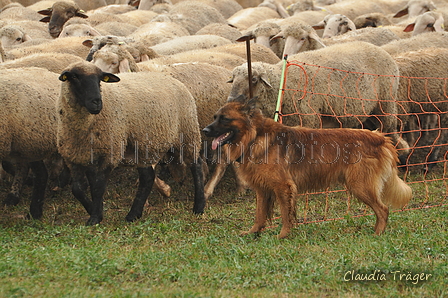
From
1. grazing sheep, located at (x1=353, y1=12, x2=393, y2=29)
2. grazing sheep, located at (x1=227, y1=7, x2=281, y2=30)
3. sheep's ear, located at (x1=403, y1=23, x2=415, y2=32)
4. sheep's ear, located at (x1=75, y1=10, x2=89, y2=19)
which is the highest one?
sheep's ear, located at (x1=75, y1=10, x2=89, y2=19)

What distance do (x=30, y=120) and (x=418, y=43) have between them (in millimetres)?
7822

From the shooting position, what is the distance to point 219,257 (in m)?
5.29

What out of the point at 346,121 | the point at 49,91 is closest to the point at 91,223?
the point at 49,91

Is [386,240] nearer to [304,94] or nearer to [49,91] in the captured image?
[304,94]

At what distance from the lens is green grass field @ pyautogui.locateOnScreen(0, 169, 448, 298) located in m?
4.47

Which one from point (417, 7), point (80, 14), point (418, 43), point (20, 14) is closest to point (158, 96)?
point (418, 43)

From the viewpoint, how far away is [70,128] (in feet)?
21.8

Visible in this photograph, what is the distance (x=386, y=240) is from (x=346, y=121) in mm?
3648

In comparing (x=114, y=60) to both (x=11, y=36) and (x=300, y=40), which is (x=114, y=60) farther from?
(x=11, y=36)

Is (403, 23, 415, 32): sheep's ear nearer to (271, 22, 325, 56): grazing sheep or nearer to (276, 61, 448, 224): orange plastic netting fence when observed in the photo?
(271, 22, 325, 56): grazing sheep

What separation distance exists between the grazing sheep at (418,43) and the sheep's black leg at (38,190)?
6825 mm

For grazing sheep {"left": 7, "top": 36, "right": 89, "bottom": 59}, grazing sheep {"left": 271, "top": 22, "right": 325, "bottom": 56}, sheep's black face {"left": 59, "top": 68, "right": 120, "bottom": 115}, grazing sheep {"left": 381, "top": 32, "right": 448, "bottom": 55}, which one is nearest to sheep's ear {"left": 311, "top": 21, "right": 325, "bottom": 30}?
grazing sheep {"left": 381, "top": 32, "right": 448, "bottom": 55}

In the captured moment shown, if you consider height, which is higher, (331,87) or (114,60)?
(114,60)

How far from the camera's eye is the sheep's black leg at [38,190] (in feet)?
24.1
